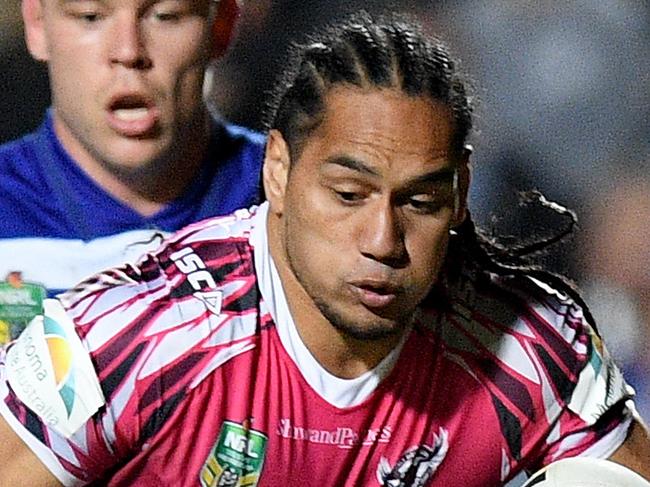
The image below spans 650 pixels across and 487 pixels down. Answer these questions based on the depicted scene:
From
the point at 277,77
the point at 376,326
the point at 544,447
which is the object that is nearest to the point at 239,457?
the point at 376,326

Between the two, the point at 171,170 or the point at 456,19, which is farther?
the point at 456,19

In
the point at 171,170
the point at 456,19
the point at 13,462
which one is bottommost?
the point at 13,462

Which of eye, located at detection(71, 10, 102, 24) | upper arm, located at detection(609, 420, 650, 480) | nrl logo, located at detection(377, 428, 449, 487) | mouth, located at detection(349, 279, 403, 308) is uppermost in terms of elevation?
eye, located at detection(71, 10, 102, 24)

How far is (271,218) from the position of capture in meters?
0.99

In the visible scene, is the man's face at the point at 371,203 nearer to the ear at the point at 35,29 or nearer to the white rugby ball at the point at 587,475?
the white rugby ball at the point at 587,475

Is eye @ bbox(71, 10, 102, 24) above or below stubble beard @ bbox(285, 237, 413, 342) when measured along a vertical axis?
above

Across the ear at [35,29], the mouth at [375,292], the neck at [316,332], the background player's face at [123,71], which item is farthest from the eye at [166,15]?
the mouth at [375,292]

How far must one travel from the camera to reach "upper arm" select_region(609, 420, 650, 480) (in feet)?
3.46

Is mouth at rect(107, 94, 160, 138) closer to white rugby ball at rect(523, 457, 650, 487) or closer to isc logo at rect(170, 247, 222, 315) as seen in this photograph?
isc logo at rect(170, 247, 222, 315)

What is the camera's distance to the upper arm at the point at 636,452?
3.46 ft

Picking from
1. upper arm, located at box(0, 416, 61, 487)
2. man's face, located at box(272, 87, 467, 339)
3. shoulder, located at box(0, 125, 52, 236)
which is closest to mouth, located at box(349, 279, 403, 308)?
man's face, located at box(272, 87, 467, 339)

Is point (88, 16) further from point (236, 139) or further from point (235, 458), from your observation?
point (235, 458)

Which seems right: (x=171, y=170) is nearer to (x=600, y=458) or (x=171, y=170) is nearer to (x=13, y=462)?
(x=13, y=462)

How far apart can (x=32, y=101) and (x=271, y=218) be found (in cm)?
31
